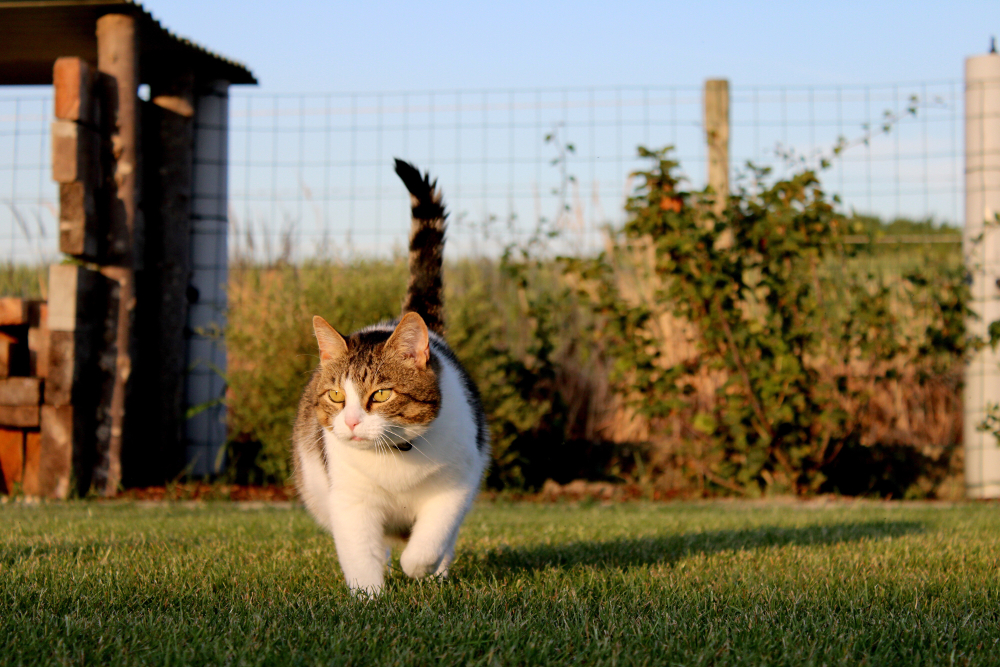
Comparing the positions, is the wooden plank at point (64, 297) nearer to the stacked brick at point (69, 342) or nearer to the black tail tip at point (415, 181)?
the stacked brick at point (69, 342)

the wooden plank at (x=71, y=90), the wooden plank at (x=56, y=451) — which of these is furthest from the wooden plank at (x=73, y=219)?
the wooden plank at (x=56, y=451)

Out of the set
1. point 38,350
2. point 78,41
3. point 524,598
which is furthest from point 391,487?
point 78,41

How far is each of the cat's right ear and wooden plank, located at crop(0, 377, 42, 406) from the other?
318 cm

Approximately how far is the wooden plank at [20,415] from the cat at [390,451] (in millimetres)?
3130

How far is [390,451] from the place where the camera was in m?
2.56

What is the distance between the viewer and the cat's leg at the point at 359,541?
246 centimetres

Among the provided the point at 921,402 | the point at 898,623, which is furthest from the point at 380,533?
the point at 921,402

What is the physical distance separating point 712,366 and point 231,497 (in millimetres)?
3075

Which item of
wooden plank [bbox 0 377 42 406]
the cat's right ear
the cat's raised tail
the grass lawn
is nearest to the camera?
the grass lawn

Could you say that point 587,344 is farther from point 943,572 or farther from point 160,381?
point 943,572

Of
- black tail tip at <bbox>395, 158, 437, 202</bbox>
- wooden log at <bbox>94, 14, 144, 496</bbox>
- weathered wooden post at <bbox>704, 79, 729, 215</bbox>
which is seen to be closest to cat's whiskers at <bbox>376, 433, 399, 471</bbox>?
black tail tip at <bbox>395, 158, 437, 202</bbox>

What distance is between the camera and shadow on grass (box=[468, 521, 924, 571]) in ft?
10.00

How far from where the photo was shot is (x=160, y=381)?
576 cm

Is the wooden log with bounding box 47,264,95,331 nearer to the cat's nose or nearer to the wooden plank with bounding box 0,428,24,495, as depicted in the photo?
the wooden plank with bounding box 0,428,24,495
